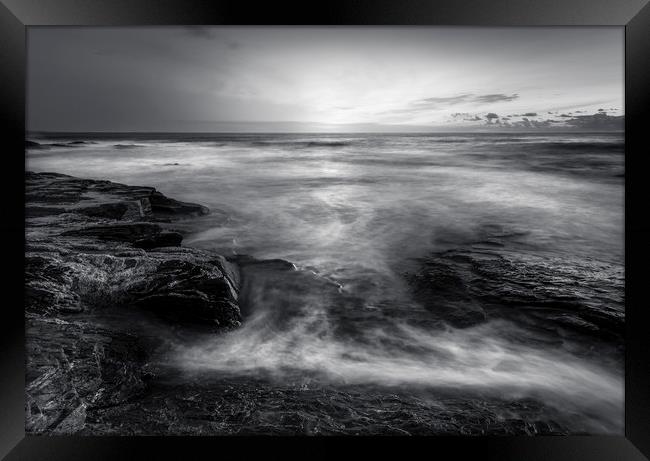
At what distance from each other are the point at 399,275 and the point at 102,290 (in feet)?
5.53

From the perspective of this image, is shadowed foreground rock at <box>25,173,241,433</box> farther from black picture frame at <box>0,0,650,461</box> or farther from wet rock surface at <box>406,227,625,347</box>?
wet rock surface at <box>406,227,625,347</box>

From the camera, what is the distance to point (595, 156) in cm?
221

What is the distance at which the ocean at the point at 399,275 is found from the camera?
2.09 m

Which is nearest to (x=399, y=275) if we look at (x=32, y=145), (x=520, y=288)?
(x=520, y=288)

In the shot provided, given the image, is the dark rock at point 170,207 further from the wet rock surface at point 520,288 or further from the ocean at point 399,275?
the wet rock surface at point 520,288

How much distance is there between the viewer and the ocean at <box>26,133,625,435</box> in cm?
209

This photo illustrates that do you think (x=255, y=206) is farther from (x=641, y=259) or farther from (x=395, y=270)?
(x=641, y=259)

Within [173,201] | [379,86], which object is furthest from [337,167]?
[173,201]

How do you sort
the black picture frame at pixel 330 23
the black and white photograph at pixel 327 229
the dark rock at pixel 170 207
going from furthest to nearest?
1. the dark rock at pixel 170 207
2. the black and white photograph at pixel 327 229
3. the black picture frame at pixel 330 23

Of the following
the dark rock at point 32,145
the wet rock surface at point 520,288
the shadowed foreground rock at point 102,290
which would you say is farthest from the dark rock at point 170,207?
the wet rock surface at point 520,288

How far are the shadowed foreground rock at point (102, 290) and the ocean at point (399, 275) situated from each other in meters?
0.10

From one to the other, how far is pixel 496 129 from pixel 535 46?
499mm

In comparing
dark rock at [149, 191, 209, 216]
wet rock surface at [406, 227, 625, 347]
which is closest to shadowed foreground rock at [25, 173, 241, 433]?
dark rock at [149, 191, 209, 216]

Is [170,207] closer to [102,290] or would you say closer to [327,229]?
[102,290]
